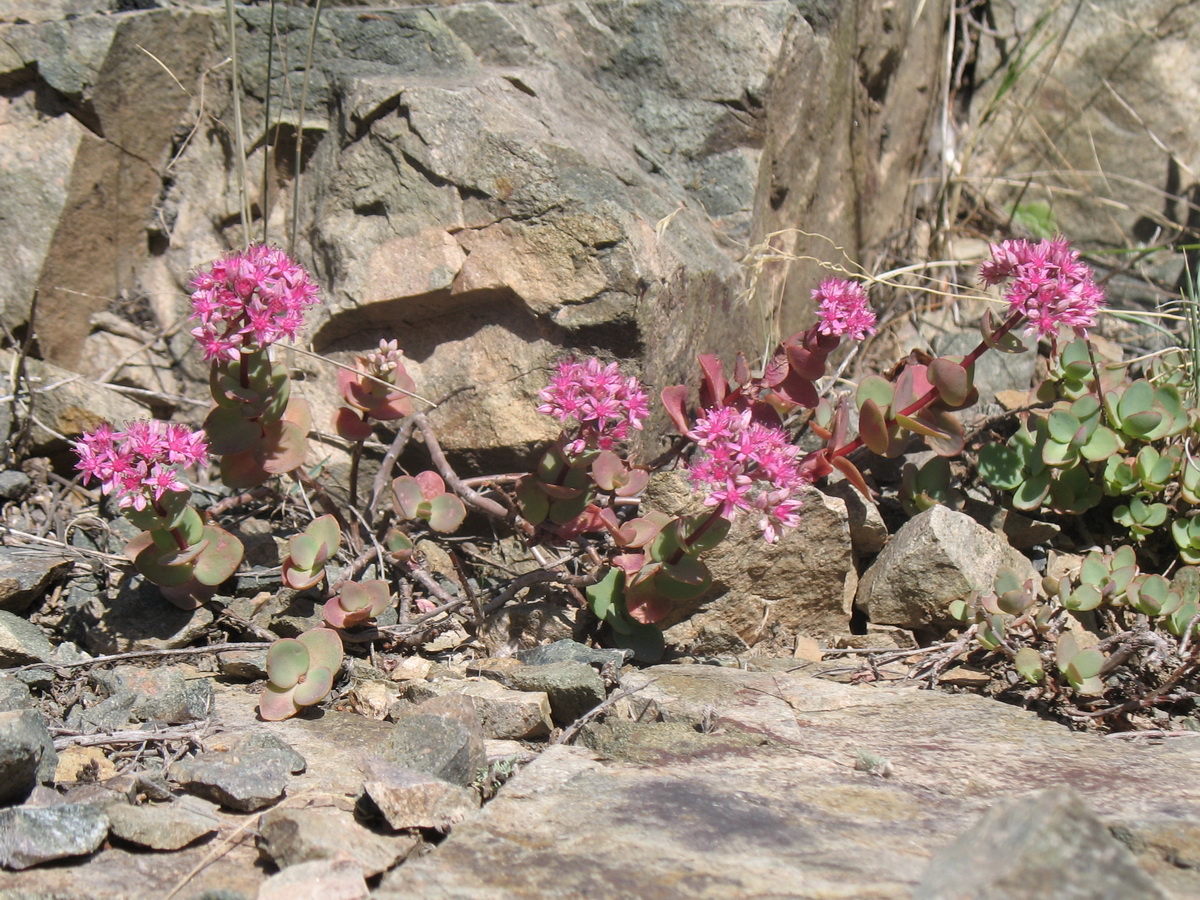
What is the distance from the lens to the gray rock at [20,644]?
2568 mm

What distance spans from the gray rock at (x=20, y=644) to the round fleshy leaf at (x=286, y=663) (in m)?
0.62

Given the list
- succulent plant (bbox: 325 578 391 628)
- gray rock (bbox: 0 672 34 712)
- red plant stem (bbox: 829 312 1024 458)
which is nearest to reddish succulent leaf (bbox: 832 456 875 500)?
red plant stem (bbox: 829 312 1024 458)

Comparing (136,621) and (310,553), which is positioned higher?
(310,553)

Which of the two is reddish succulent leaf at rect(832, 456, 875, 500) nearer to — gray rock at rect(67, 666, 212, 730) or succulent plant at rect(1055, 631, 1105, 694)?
succulent plant at rect(1055, 631, 1105, 694)

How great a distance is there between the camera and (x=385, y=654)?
2852 mm

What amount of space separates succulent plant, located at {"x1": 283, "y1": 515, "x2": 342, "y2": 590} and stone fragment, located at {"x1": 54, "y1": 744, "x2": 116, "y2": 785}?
0.67m

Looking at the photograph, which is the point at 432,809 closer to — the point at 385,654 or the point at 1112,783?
the point at 385,654

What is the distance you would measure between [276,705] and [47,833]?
0.71m

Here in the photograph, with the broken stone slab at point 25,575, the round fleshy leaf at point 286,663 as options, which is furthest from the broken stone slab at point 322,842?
the broken stone slab at point 25,575

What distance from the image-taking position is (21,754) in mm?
1900

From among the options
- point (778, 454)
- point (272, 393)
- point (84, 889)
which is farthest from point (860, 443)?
point (84, 889)

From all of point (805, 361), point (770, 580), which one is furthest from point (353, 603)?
point (805, 361)

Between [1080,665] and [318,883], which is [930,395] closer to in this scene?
[1080,665]

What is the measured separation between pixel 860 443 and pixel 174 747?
2083 millimetres
